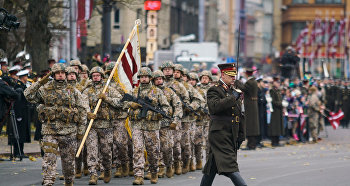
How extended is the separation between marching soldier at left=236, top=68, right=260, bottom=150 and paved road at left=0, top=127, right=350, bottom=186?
0.44 meters

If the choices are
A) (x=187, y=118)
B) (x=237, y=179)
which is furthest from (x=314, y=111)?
(x=237, y=179)

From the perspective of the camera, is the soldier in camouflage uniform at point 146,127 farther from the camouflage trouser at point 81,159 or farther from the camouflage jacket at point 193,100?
the camouflage jacket at point 193,100

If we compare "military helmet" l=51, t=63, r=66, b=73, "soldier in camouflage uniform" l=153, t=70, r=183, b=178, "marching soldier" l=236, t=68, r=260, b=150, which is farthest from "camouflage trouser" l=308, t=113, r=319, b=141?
"military helmet" l=51, t=63, r=66, b=73

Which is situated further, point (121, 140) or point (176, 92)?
point (176, 92)

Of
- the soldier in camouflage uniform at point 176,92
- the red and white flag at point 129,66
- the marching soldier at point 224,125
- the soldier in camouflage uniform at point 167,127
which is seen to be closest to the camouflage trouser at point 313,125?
the soldier in camouflage uniform at point 176,92

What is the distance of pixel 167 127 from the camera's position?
15008 millimetres

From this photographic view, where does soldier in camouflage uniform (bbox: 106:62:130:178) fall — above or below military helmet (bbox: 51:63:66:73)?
below

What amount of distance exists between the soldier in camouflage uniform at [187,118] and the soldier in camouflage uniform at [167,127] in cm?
89

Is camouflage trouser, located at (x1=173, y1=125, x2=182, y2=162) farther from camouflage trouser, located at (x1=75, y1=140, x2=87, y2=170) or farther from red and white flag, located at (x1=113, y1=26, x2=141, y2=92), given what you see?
camouflage trouser, located at (x1=75, y1=140, x2=87, y2=170)

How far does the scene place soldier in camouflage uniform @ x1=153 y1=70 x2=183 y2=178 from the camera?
48.0ft

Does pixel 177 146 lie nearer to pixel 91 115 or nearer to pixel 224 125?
pixel 91 115

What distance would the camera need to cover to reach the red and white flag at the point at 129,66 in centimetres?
1489

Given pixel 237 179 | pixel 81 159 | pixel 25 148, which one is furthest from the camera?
pixel 25 148

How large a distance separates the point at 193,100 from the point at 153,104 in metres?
2.42
